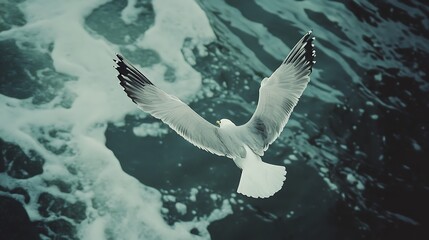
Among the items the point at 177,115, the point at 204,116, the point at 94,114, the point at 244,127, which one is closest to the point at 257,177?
the point at 244,127

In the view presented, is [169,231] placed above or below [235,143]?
below

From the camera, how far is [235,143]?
13.0 ft

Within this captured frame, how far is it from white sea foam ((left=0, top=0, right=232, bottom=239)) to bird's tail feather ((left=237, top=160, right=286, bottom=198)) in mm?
1014

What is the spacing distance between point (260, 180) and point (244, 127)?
636mm

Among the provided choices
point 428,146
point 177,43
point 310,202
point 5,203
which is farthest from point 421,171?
point 5,203

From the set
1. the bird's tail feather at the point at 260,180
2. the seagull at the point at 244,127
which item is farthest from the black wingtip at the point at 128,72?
the bird's tail feather at the point at 260,180

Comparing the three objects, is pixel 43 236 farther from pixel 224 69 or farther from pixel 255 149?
pixel 224 69

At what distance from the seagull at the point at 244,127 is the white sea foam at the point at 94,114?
0.98 metres

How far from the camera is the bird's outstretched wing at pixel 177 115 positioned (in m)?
3.88

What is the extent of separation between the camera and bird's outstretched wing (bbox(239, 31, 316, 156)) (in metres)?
4.10

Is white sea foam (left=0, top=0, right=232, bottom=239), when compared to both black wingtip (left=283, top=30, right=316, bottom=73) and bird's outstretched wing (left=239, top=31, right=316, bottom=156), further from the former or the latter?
black wingtip (left=283, top=30, right=316, bottom=73)

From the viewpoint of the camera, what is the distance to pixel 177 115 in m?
3.90

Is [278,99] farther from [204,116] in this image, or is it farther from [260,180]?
[204,116]

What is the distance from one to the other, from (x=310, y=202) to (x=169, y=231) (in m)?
1.61
